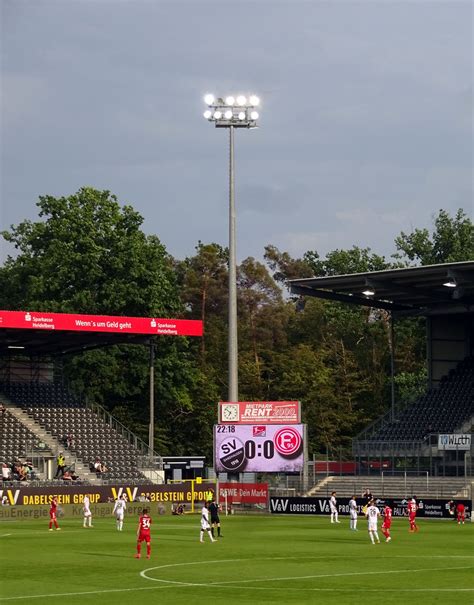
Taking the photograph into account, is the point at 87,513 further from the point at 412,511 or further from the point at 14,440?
the point at 14,440

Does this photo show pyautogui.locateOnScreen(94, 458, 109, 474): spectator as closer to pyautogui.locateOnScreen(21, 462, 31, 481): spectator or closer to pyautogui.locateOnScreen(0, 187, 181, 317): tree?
pyautogui.locateOnScreen(21, 462, 31, 481): spectator

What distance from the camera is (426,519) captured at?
64.9 meters

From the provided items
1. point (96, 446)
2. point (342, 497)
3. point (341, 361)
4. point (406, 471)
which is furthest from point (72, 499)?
point (341, 361)

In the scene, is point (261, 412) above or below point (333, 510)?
above

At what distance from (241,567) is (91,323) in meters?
38.3

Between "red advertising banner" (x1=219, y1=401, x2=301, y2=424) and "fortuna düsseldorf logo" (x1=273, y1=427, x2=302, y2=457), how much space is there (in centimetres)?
65

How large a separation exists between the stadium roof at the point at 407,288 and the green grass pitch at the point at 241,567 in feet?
62.2

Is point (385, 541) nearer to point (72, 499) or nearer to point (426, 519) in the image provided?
point (426, 519)

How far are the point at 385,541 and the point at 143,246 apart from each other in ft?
162

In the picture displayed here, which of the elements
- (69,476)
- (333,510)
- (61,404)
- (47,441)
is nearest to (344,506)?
(333,510)

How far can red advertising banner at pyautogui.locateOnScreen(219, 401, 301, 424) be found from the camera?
70.1 metres

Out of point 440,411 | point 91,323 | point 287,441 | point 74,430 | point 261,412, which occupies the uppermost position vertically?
point 91,323

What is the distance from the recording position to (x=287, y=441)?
2744 inches

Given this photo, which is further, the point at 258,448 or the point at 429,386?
the point at 429,386
